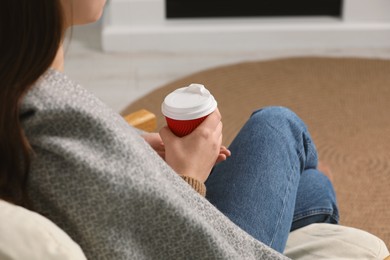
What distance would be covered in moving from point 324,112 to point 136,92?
2.25ft

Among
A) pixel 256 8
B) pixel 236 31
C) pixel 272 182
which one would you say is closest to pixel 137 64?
pixel 236 31

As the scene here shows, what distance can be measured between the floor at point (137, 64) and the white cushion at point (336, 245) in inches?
59.8

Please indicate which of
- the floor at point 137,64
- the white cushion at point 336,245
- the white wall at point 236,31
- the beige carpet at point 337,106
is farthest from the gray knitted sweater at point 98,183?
Answer: the white wall at point 236,31

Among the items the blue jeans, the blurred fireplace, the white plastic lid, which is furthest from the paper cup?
the blurred fireplace

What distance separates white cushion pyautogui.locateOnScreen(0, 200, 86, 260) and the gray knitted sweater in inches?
2.0

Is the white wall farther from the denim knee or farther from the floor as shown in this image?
the denim knee

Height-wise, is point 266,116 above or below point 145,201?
below

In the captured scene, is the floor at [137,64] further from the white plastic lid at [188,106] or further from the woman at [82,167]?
the woman at [82,167]

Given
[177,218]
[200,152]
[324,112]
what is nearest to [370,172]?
[324,112]

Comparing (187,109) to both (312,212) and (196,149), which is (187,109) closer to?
(196,149)

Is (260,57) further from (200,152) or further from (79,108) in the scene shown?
(79,108)

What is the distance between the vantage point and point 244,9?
3.17m

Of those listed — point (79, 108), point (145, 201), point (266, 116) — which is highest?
point (79, 108)

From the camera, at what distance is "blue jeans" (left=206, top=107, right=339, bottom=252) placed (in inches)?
44.9
